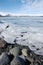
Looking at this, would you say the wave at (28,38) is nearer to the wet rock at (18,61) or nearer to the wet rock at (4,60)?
the wet rock at (18,61)

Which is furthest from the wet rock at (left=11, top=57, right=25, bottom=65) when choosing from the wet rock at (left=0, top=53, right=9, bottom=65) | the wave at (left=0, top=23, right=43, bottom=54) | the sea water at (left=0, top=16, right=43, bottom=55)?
the wave at (left=0, top=23, right=43, bottom=54)

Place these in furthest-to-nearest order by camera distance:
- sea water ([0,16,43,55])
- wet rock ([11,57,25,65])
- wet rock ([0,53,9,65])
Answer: sea water ([0,16,43,55])
wet rock ([0,53,9,65])
wet rock ([11,57,25,65])

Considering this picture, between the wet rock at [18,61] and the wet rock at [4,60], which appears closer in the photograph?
the wet rock at [18,61]

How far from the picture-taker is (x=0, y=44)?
247 inches

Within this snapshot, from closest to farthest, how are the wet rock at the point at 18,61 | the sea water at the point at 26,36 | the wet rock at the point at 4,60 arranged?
the wet rock at the point at 18,61 < the wet rock at the point at 4,60 < the sea water at the point at 26,36

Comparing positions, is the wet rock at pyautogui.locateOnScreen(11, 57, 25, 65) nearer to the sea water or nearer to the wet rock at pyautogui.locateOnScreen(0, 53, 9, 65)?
the wet rock at pyautogui.locateOnScreen(0, 53, 9, 65)

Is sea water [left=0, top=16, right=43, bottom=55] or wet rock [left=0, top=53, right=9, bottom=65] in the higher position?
wet rock [left=0, top=53, right=9, bottom=65]

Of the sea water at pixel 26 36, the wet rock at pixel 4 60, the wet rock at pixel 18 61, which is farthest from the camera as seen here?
the sea water at pixel 26 36

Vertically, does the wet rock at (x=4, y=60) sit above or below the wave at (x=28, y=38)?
above

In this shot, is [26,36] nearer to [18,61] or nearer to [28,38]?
[28,38]

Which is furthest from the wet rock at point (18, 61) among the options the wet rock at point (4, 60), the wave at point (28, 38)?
the wave at point (28, 38)

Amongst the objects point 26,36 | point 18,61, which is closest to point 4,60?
point 18,61

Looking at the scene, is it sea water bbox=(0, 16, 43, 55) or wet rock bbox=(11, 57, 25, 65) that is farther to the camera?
sea water bbox=(0, 16, 43, 55)

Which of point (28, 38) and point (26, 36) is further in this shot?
point (26, 36)
